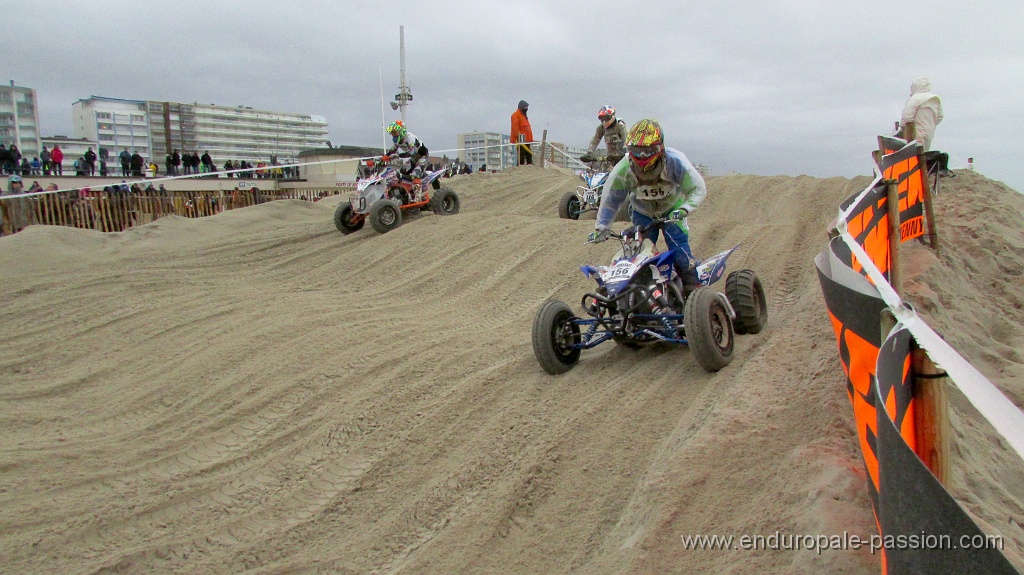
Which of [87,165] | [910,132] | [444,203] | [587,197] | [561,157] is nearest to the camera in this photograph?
[910,132]

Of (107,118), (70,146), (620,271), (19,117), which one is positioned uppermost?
(107,118)

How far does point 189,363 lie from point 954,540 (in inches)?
256

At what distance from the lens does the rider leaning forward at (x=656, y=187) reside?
525 centimetres

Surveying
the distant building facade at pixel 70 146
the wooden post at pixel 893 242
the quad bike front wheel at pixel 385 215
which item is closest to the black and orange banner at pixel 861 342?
the wooden post at pixel 893 242

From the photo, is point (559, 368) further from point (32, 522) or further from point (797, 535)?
point (32, 522)

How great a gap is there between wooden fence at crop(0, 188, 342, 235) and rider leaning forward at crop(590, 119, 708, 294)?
1132 centimetres

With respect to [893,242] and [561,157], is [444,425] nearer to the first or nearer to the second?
[893,242]

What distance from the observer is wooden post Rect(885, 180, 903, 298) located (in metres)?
2.84

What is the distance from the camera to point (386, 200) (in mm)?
11469

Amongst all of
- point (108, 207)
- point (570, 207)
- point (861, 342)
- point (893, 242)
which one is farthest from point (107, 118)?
point (861, 342)

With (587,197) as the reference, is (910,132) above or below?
Result: above

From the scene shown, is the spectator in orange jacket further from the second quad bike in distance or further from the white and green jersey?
the white and green jersey

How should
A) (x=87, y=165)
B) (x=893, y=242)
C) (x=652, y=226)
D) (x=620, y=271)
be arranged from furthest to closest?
(x=87, y=165)
(x=652, y=226)
(x=620, y=271)
(x=893, y=242)

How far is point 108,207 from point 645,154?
41.2ft
